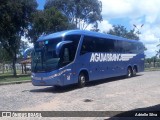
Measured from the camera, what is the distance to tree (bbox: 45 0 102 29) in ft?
165

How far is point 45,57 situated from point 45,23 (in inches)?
983

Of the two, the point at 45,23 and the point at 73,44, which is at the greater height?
the point at 45,23

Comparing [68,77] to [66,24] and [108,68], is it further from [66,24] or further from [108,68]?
[66,24]

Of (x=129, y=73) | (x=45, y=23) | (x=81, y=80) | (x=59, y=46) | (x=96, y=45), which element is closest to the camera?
(x=59, y=46)

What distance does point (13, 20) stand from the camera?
134 feet

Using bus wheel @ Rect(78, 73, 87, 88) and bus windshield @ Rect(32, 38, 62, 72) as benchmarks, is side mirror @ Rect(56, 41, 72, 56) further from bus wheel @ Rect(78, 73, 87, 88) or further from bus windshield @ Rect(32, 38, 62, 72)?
bus wheel @ Rect(78, 73, 87, 88)

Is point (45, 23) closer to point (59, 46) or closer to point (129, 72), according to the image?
point (129, 72)

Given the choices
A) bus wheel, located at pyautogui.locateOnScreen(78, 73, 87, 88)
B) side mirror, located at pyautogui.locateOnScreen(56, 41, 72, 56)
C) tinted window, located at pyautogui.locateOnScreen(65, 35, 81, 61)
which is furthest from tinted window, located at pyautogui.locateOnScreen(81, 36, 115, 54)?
side mirror, located at pyautogui.locateOnScreen(56, 41, 72, 56)

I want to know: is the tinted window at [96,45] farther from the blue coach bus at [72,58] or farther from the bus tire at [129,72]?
the bus tire at [129,72]

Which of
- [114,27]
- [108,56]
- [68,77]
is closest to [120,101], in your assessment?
[68,77]

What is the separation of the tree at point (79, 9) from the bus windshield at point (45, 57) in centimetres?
3156

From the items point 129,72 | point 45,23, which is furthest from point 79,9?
point 129,72

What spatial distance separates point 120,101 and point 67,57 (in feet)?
18.7

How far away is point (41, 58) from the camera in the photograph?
59.3 ft
